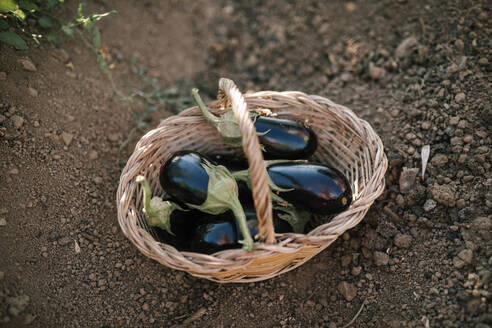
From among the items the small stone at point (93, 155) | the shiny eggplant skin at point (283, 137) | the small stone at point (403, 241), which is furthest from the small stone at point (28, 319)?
the small stone at point (403, 241)

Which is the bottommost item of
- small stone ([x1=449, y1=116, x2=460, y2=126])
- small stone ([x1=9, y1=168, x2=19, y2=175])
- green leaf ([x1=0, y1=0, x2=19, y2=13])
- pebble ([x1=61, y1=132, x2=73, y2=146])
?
small stone ([x1=449, y1=116, x2=460, y2=126])

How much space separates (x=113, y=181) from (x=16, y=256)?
63cm

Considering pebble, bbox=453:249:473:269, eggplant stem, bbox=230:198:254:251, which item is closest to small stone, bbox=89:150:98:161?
eggplant stem, bbox=230:198:254:251

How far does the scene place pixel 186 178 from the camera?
5.64 ft

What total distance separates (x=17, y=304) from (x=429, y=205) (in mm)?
1993

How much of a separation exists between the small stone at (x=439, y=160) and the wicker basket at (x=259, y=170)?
349mm

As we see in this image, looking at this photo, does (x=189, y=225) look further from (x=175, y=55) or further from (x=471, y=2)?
(x=471, y=2)

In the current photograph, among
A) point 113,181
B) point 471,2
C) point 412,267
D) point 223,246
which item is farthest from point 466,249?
point 113,181

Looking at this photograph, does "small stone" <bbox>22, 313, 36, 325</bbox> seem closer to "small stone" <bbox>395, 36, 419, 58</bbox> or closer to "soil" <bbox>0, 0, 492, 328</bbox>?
"soil" <bbox>0, 0, 492, 328</bbox>

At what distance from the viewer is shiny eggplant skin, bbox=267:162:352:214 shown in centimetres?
174

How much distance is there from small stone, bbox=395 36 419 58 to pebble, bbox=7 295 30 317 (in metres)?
2.56

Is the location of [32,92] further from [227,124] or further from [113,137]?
[227,124]

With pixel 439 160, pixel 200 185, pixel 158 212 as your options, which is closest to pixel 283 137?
pixel 200 185

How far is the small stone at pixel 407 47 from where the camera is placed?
2.46 metres
